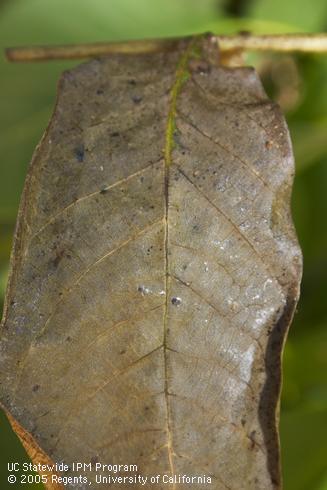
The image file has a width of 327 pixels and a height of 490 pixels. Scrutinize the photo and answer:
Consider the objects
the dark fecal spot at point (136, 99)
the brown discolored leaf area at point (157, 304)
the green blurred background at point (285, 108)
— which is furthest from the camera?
the green blurred background at point (285, 108)

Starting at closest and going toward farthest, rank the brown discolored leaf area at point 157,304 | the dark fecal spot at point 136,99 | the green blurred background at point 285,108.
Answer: the brown discolored leaf area at point 157,304, the dark fecal spot at point 136,99, the green blurred background at point 285,108

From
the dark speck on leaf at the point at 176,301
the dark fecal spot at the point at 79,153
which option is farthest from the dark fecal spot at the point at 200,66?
the dark speck on leaf at the point at 176,301

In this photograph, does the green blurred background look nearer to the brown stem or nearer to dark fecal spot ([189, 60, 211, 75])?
the brown stem

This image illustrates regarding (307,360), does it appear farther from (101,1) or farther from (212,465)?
(101,1)

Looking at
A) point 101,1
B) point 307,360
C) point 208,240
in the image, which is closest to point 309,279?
point 307,360

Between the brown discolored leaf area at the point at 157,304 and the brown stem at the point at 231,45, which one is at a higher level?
the brown stem at the point at 231,45


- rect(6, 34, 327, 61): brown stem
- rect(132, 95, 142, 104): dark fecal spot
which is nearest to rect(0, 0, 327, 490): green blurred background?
rect(6, 34, 327, 61): brown stem

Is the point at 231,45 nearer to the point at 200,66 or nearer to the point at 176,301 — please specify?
Result: the point at 200,66

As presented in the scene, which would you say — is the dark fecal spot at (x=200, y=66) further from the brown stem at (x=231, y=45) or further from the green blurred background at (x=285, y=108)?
the green blurred background at (x=285, y=108)
